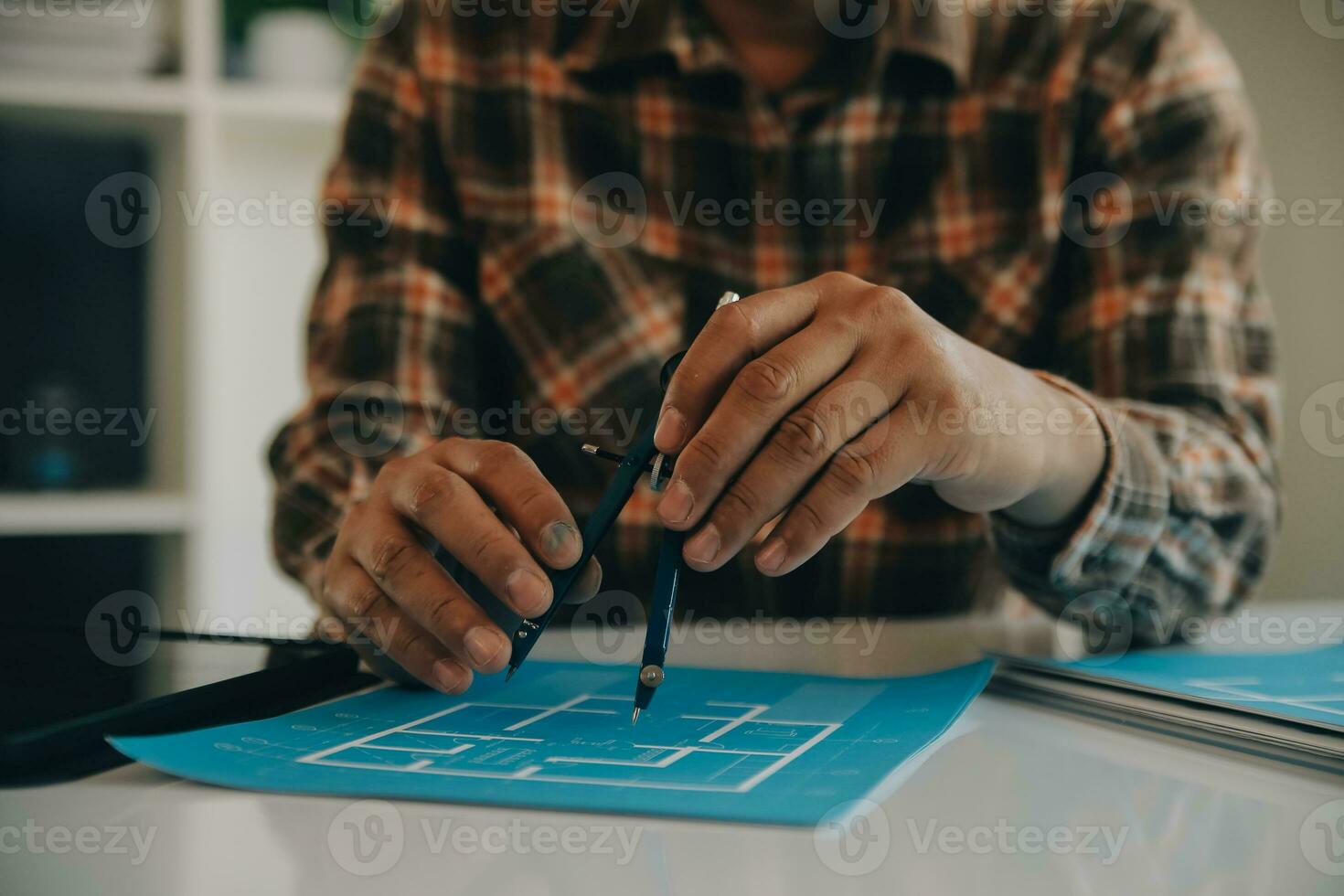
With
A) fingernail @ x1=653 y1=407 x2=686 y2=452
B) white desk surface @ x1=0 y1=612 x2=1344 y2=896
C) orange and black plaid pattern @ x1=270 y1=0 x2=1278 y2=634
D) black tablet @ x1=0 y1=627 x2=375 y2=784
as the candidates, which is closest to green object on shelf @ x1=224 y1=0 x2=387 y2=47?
orange and black plaid pattern @ x1=270 y1=0 x2=1278 y2=634

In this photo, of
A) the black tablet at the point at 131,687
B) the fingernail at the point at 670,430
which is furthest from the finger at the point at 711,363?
the black tablet at the point at 131,687

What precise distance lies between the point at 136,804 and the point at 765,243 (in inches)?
30.1

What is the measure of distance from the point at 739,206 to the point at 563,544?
0.61m

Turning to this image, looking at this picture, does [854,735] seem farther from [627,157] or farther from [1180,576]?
[627,157]

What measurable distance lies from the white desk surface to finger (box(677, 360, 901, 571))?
0.44 feet

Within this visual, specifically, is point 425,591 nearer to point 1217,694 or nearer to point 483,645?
point 483,645

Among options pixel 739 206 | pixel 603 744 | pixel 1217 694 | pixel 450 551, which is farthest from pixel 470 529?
pixel 739 206

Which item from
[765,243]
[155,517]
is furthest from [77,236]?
[765,243]

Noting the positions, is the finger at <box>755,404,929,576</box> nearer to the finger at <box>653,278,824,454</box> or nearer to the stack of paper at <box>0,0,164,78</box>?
the finger at <box>653,278,824,454</box>

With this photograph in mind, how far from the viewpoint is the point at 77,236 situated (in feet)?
5.47

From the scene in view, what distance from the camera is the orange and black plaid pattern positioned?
3.21ft

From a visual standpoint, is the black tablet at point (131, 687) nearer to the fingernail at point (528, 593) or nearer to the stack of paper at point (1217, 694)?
the fingernail at point (528, 593)

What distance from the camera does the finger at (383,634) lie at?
0.55 metres

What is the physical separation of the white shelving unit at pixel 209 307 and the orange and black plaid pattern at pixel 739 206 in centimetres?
69
